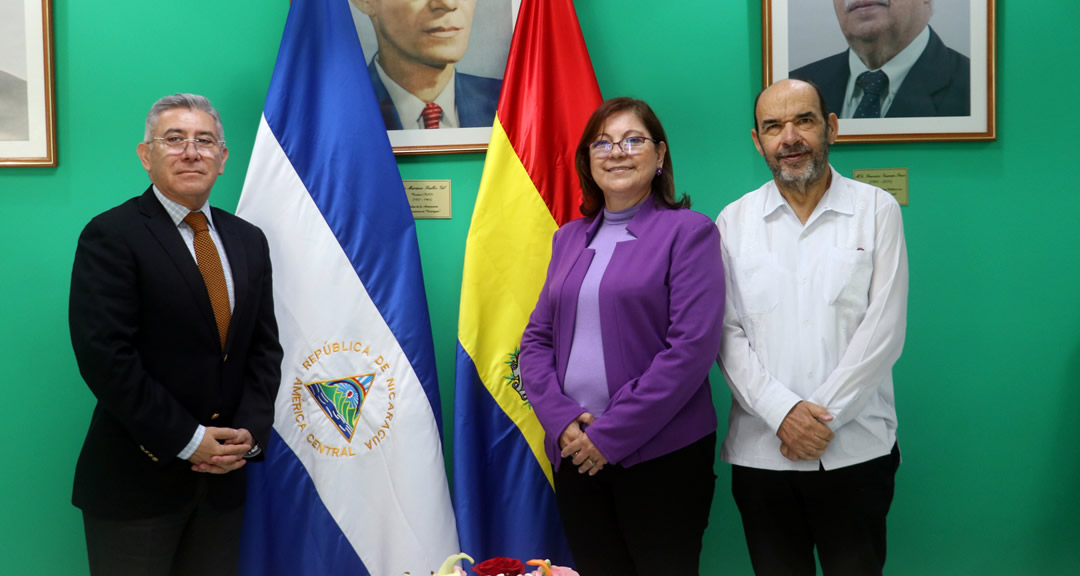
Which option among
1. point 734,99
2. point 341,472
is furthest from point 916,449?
point 341,472

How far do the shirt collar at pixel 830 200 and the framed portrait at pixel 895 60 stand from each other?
1.81 feet

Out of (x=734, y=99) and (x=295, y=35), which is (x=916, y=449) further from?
(x=295, y=35)

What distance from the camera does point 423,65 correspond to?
2314mm

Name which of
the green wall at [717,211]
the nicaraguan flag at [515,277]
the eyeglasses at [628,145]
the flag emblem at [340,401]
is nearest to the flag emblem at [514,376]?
the nicaraguan flag at [515,277]

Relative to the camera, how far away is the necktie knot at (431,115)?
7.59 ft

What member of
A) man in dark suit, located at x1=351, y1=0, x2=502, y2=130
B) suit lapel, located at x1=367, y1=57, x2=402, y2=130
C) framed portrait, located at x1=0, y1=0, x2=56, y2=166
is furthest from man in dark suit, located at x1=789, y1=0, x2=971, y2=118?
framed portrait, located at x1=0, y1=0, x2=56, y2=166

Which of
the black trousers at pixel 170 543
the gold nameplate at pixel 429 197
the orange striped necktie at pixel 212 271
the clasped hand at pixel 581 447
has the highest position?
the gold nameplate at pixel 429 197

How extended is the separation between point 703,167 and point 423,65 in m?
0.98

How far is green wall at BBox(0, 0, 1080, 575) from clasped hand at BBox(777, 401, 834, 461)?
26.1 inches

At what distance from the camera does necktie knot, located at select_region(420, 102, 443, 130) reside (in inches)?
91.1

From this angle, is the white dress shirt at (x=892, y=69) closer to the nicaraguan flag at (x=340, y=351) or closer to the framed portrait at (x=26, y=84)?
the nicaraguan flag at (x=340, y=351)

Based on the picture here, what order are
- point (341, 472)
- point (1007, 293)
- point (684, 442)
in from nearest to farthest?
point (684, 442) → point (341, 472) → point (1007, 293)

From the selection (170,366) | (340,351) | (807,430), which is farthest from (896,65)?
(170,366)

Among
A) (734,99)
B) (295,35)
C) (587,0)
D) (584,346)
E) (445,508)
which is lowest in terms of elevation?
(445,508)
